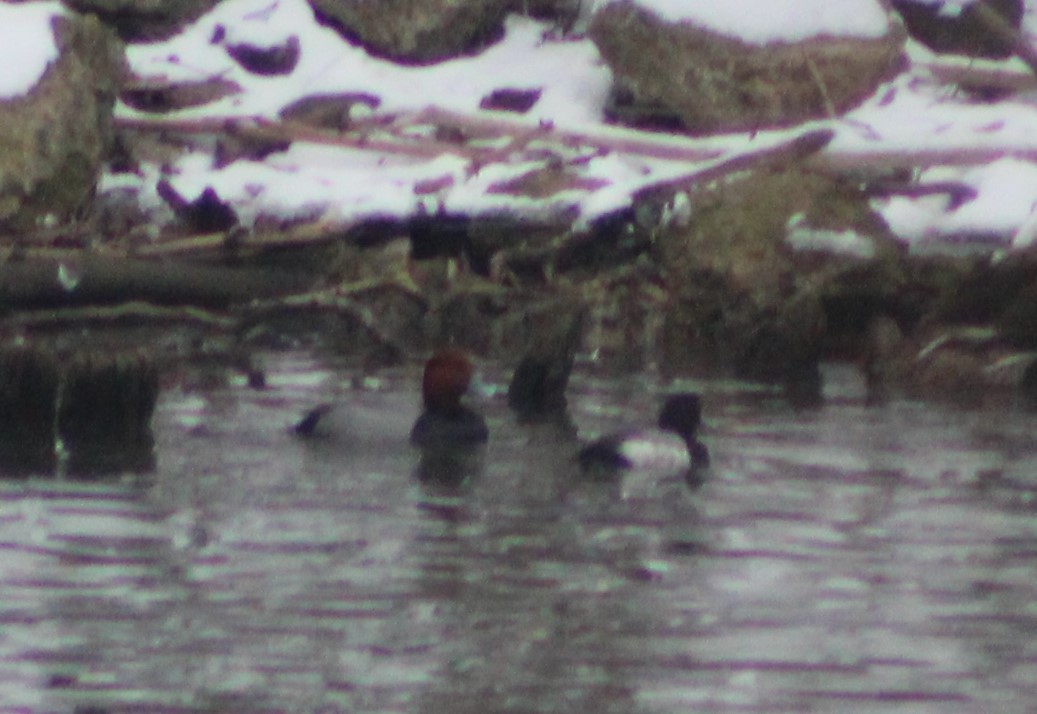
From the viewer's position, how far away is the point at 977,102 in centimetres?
2250

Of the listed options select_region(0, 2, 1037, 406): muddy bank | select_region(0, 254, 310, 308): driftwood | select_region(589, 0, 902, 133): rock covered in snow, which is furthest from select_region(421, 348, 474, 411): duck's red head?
select_region(589, 0, 902, 133): rock covered in snow

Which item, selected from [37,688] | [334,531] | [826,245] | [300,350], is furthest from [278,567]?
[826,245]

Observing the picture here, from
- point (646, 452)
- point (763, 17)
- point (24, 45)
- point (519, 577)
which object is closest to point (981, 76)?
point (763, 17)

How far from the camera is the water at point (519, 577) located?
8039 millimetres

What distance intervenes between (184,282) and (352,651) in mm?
10318

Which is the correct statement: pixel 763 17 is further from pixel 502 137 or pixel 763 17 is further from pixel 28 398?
pixel 28 398

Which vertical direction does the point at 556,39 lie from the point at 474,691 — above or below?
below

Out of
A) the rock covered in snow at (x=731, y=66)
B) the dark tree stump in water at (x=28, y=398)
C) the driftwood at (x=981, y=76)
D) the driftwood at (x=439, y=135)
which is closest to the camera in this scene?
the dark tree stump in water at (x=28, y=398)

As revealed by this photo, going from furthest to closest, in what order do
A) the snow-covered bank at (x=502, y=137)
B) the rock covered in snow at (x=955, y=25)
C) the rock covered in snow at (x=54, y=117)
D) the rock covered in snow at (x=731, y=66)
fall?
the rock covered in snow at (x=955, y=25) → the rock covered in snow at (x=731, y=66) → the snow-covered bank at (x=502, y=137) → the rock covered in snow at (x=54, y=117)

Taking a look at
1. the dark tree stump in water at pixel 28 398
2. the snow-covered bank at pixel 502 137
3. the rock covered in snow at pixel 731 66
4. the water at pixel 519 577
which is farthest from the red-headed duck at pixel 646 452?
the rock covered in snow at pixel 731 66

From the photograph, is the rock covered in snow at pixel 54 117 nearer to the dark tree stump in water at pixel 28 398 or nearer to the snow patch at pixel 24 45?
the snow patch at pixel 24 45

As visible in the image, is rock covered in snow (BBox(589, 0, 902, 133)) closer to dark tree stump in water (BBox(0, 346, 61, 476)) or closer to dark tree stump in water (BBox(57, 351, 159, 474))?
dark tree stump in water (BBox(57, 351, 159, 474))

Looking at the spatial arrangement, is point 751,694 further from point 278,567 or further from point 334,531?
point 334,531

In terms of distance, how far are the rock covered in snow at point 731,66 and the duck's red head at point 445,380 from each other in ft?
26.6
